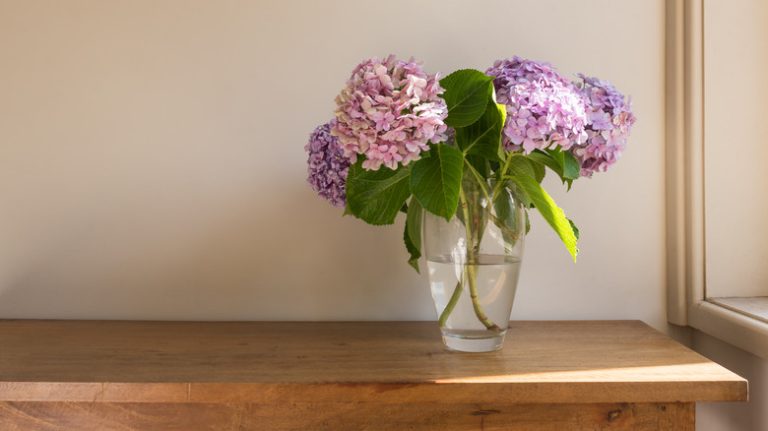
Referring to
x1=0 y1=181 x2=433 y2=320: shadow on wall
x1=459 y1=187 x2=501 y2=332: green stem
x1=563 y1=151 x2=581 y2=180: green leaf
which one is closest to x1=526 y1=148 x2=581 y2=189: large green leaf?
x1=563 y1=151 x2=581 y2=180: green leaf

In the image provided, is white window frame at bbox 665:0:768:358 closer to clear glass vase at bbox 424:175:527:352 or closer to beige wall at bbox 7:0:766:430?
beige wall at bbox 7:0:766:430

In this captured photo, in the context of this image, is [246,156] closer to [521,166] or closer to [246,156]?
[246,156]

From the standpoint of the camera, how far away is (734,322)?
3.54 feet

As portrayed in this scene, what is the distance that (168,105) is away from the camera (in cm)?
125

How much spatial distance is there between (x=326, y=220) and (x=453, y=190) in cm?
45

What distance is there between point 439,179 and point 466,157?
0.11 meters

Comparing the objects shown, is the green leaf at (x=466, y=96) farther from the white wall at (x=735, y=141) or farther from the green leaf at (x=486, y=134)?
the white wall at (x=735, y=141)

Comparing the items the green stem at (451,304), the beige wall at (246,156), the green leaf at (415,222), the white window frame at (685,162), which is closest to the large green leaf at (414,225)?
the green leaf at (415,222)

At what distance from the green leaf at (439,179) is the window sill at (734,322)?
21.4 inches

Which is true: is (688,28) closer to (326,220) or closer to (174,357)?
(326,220)

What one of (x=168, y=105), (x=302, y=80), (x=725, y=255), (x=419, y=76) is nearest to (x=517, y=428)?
(x=419, y=76)

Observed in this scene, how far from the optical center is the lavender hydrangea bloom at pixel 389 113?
0.81 metres

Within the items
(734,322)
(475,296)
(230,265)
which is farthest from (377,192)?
(734,322)

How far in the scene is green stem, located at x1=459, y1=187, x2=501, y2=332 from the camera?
949 millimetres
